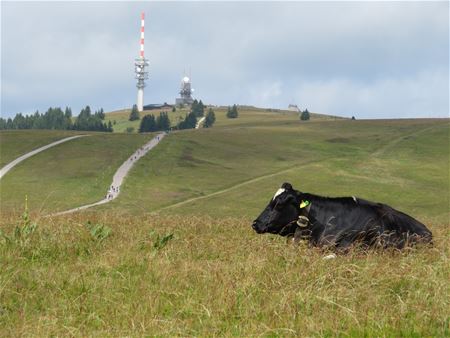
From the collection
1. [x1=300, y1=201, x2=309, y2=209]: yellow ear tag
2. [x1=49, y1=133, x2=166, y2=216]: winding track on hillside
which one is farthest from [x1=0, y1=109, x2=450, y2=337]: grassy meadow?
[x1=49, y1=133, x2=166, y2=216]: winding track on hillside

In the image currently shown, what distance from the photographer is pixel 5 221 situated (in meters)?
14.1

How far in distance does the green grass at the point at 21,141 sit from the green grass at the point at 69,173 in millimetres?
5042

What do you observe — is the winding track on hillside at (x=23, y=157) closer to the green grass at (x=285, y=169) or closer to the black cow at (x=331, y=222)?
the green grass at (x=285, y=169)

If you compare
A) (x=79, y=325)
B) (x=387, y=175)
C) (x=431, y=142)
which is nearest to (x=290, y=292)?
(x=79, y=325)

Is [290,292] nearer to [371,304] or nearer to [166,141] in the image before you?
[371,304]

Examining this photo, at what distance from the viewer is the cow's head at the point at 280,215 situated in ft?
40.1

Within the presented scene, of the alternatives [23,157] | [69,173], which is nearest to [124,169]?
[69,173]

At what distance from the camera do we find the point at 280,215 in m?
12.3

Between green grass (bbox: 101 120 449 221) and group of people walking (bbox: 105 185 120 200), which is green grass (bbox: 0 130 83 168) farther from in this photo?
group of people walking (bbox: 105 185 120 200)

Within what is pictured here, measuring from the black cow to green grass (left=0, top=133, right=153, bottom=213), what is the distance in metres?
58.4

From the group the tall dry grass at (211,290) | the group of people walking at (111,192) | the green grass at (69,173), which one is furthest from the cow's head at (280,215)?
the group of people walking at (111,192)

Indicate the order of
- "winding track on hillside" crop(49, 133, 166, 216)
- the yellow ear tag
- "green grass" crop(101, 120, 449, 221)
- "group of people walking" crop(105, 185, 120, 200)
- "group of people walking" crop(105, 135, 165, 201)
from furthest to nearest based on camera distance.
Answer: "green grass" crop(101, 120, 449, 221) → "group of people walking" crop(105, 135, 165, 201) → "group of people walking" crop(105, 185, 120, 200) → "winding track on hillside" crop(49, 133, 166, 216) → the yellow ear tag

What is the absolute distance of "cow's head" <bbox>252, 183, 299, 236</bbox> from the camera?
1221 cm

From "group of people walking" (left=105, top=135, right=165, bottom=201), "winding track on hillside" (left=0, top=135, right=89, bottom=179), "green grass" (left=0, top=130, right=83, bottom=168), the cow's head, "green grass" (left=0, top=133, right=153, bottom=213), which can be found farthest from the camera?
"green grass" (left=0, top=130, right=83, bottom=168)
